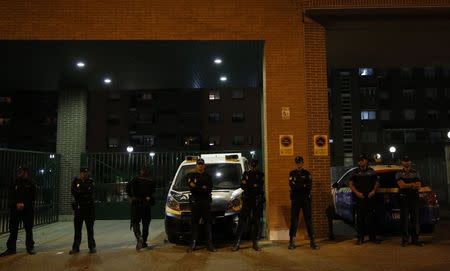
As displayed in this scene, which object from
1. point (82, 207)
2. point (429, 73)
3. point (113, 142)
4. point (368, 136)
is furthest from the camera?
point (429, 73)

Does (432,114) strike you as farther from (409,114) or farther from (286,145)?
(286,145)

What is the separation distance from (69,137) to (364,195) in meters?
11.8

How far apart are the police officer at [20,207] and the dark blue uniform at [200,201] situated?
138 inches

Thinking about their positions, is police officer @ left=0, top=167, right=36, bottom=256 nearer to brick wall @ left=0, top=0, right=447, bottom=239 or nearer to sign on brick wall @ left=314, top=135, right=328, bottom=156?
brick wall @ left=0, top=0, right=447, bottom=239

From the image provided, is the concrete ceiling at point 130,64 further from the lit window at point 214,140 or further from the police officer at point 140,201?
the lit window at point 214,140

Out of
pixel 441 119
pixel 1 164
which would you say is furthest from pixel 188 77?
pixel 441 119

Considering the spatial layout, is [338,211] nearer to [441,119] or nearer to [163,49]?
[163,49]

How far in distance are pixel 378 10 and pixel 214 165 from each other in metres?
5.69

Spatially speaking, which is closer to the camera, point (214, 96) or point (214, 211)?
point (214, 211)

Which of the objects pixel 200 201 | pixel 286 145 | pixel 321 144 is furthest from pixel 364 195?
pixel 200 201

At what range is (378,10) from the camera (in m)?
12.1

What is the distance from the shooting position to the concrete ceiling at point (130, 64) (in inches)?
500

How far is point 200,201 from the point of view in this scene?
408 inches

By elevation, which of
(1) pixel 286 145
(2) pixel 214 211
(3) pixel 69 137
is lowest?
(2) pixel 214 211
